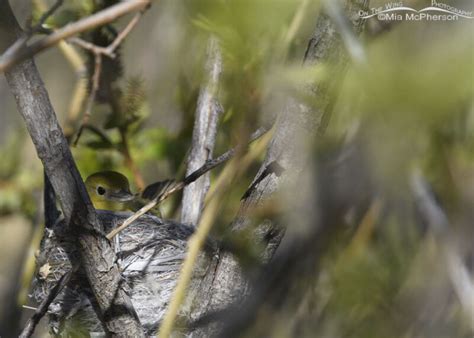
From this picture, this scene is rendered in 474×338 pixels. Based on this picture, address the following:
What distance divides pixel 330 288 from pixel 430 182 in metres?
0.36

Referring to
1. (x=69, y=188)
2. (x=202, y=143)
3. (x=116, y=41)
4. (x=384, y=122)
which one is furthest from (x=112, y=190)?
(x=384, y=122)

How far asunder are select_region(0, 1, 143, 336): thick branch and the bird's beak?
146 centimetres

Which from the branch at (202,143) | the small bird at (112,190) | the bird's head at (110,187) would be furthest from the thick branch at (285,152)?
the bird's head at (110,187)

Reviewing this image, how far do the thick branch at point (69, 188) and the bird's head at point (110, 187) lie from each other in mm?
1423

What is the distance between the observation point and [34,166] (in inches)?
155

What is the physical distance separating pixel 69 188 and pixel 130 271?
0.91 metres

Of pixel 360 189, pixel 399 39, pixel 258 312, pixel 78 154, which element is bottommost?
pixel 258 312

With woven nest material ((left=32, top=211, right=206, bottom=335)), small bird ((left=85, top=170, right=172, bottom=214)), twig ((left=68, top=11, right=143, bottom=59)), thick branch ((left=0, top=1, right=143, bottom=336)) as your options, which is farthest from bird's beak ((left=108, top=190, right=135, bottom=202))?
thick branch ((left=0, top=1, right=143, bottom=336))

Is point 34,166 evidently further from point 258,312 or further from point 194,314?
point 258,312

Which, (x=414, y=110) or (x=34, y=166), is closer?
(x=414, y=110)

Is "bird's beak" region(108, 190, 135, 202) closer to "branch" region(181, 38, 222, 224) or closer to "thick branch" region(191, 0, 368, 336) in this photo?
"branch" region(181, 38, 222, 224)

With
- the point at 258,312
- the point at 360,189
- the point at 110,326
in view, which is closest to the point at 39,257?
the point at 110,326

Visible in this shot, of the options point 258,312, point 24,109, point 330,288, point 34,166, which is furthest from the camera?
point 34,166

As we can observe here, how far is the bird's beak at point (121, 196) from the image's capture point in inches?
136
